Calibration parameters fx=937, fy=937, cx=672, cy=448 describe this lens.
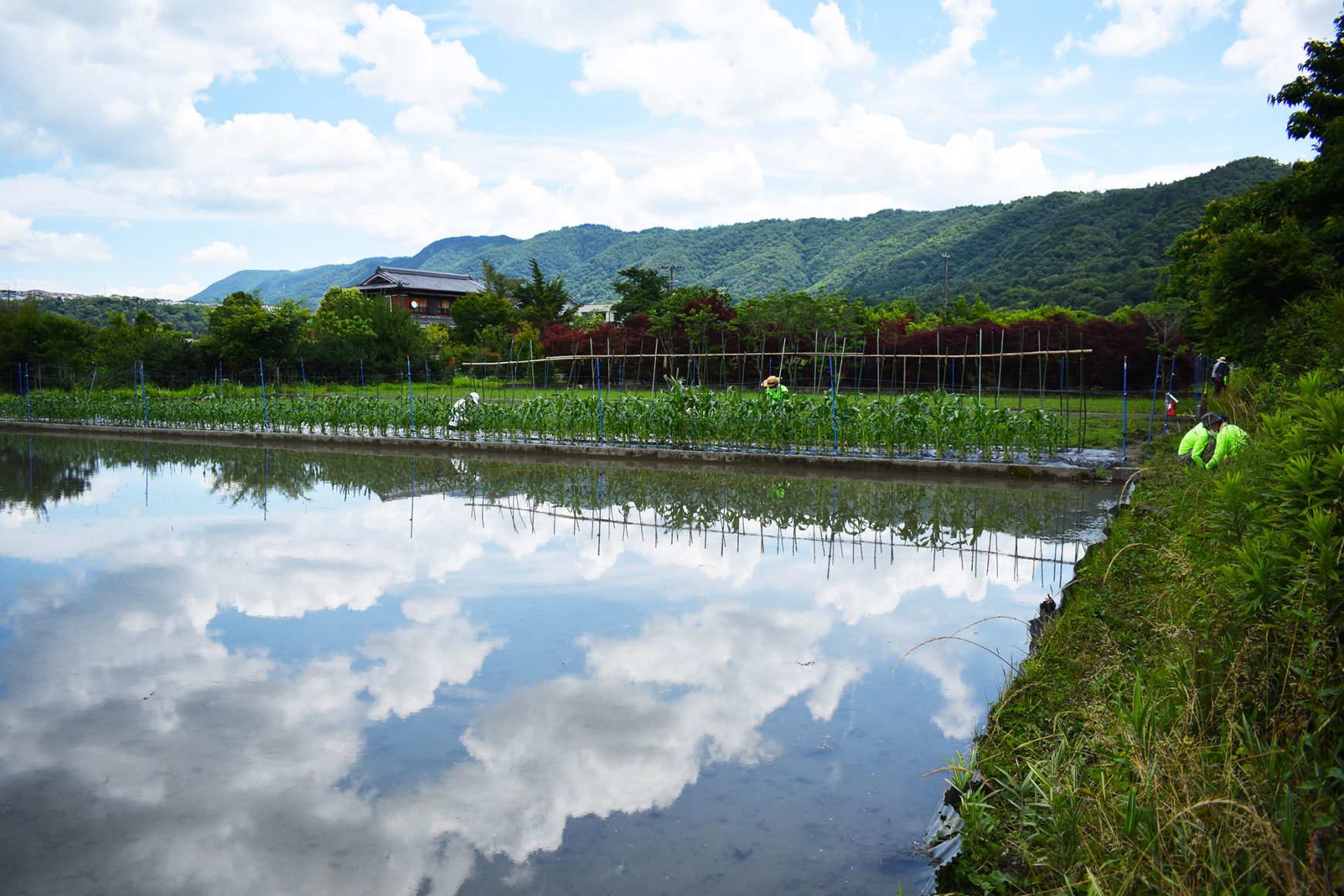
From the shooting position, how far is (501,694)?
17.4 ft

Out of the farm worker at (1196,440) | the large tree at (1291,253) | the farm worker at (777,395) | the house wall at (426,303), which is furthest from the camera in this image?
the house wall at (426,303)

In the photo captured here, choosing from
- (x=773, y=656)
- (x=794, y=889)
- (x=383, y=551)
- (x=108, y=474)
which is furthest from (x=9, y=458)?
(x=794, y=889)

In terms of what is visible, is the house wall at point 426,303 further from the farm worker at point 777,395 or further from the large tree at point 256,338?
the farm worker at point 777,395

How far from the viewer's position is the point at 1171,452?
1264 centimetres

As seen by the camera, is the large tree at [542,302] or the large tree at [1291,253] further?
the large tree at [542,302]

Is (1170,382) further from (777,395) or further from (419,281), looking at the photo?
(419,281)

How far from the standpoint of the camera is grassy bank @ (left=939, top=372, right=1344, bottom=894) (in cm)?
261

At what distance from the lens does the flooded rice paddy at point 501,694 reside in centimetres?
371

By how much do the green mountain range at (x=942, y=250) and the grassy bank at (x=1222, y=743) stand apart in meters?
27.7

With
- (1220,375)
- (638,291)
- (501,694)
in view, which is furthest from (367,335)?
(501,694)

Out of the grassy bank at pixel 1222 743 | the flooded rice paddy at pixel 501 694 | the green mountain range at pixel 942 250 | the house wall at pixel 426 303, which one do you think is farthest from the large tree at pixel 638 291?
the grassy bank at pixel 1222 743

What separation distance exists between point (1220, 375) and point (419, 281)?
54.4 m

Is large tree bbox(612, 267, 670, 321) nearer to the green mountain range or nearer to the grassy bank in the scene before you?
the green mountain range

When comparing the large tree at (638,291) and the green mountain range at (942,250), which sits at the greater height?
the green mountain range at (942,250)
